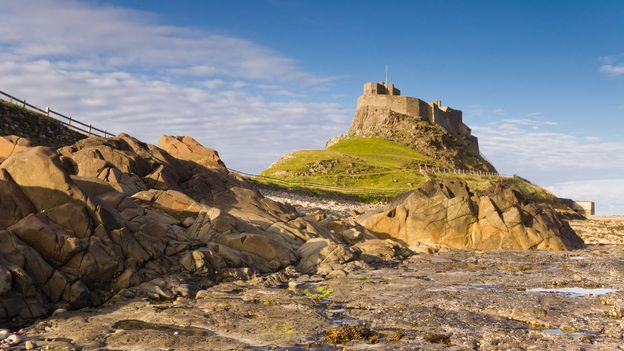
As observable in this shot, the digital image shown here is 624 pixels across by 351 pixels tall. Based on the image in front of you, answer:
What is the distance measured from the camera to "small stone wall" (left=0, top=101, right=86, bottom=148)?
5009 cm

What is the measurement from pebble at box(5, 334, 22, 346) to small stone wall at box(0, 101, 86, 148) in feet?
120

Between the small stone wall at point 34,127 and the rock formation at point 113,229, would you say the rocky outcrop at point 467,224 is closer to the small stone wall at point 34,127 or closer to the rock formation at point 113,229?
the rock formation at point 113,229

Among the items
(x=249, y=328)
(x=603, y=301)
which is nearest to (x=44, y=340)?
(x=249, y=328)

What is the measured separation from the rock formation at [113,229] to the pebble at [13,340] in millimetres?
2056

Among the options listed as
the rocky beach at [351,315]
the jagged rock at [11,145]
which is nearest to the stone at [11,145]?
the jagged rock at [11,145]

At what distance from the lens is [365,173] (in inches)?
4277

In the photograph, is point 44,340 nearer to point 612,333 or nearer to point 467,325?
point 467,325

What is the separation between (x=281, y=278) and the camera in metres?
28.4

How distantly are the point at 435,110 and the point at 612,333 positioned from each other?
5757 inches

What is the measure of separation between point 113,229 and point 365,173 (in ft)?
283

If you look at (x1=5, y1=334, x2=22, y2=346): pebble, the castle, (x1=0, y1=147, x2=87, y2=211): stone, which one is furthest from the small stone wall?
the castle

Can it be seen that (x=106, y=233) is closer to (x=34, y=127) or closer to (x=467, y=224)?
(x=467, y=224)

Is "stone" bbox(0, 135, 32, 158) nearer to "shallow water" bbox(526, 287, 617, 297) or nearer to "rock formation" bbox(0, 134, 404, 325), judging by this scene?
"rock formation" bbox(0, 134, 404, 325)

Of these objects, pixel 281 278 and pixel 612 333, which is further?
pixel 281 278
